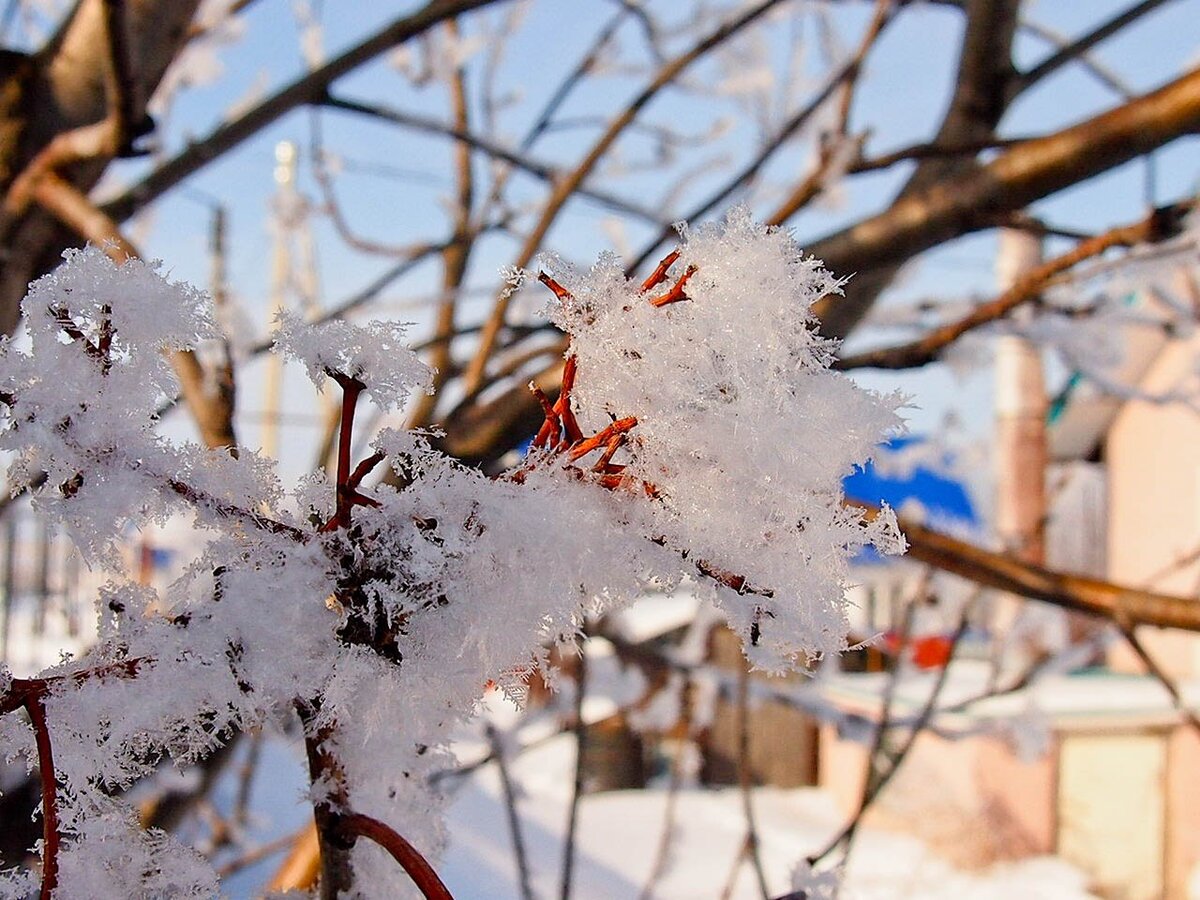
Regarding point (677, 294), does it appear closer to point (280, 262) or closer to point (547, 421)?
point (547, 421)

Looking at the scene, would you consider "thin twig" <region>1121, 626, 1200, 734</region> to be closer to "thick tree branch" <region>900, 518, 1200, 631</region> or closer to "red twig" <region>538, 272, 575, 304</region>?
"thick tree branch" <region>900, 518, 1200, 631</region>

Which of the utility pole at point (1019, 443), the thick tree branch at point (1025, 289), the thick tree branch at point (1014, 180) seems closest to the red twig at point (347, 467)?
the thick tree branch at point (1014, 180)

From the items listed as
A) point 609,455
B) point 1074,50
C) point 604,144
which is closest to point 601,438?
point 609,455

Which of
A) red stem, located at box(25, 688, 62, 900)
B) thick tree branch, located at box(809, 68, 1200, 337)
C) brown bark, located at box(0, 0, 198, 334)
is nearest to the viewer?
red stem, located at box(25, 688, 62, 900)

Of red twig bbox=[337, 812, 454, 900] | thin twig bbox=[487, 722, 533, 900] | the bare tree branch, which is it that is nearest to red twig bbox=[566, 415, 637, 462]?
red twig bbox=[337, 812, 454, 900]

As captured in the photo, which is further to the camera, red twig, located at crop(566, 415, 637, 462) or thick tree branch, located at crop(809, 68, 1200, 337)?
thick tree branch, located at crop(809, 68, 1200, 337)

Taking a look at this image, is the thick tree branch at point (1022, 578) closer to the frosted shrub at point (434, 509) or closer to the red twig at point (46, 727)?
the frosted shrub at point (434, 509)

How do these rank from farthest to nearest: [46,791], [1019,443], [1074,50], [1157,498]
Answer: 1. [1157,498]
2. [1019,443]
3. [1074,50]
4. [46,791]
